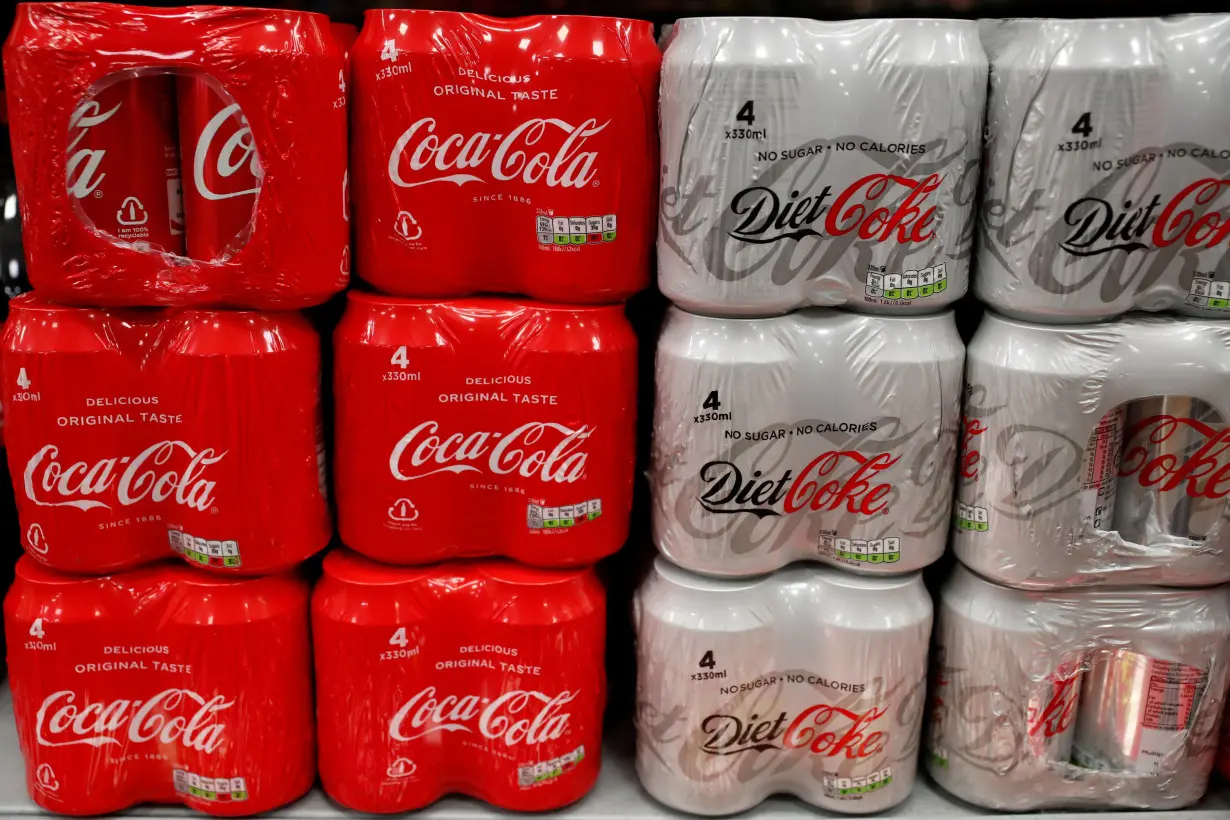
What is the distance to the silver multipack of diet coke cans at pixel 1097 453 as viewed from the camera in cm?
154

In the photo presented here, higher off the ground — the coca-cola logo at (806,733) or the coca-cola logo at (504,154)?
the coca-cola logo at (504,154)

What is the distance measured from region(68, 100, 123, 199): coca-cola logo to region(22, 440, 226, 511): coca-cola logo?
380 mm

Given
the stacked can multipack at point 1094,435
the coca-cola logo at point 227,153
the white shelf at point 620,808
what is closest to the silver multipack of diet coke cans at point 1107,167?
the stacked can multipack at point 1094,435

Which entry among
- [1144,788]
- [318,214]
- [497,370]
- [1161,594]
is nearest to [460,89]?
[318,214]

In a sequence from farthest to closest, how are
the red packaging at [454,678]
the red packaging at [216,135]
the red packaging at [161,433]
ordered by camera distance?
1. the red packaging at [454,678]
2. the red packaging at [161,433]
3. the red packaging at [216,135]

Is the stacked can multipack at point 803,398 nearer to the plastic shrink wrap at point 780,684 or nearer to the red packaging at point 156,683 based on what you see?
the plastic shrink wrap at point 780,684

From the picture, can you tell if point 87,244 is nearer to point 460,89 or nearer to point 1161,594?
point 460,89

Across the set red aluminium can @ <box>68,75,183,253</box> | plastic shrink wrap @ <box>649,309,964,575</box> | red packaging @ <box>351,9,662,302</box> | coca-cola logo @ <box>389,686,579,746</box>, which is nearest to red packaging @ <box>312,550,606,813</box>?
coca-cola logo @ <box>389,686,579,746</box>

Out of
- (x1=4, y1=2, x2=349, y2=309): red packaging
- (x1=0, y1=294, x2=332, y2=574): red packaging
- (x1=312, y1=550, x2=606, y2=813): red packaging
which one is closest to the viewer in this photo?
(x1=4, y1=2, x2=349, y2=309): red packaging

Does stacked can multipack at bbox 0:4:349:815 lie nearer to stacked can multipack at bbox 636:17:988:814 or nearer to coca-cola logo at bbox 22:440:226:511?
coca-cola logo at bbox 22:440:226:511

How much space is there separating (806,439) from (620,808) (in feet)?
2.30

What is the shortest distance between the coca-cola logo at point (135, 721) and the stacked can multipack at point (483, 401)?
0.58ft

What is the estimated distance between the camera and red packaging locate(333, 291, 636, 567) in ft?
5.10

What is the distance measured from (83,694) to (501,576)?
670mm
